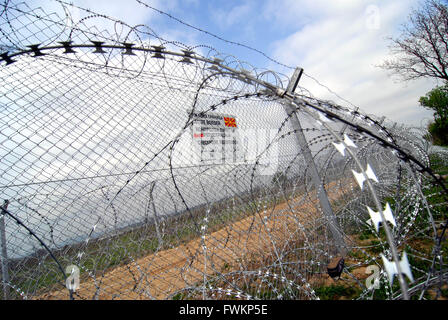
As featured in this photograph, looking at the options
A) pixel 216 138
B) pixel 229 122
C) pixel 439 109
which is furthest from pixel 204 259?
pixel 439 109

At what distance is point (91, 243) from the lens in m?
3.40

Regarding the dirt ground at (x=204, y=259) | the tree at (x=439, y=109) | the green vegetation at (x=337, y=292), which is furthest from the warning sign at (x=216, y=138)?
the tree at (x=439, y=109)

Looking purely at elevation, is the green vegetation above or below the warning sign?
below

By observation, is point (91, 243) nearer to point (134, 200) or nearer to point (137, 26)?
point (134, 200)

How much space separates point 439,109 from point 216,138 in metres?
27.1

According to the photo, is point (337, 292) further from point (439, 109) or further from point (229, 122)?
point (439, 109)

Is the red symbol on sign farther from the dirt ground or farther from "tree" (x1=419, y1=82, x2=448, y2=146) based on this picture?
"tree" (x1=419, y1=82, x2=448, y2=146)

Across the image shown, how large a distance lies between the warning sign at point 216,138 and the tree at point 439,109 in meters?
25.5

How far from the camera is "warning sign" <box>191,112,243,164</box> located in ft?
9.74

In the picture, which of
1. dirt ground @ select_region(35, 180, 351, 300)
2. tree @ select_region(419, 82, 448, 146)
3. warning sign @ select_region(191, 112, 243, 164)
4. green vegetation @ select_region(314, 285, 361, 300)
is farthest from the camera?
tree @ select_region(419, 82, 448, 146)

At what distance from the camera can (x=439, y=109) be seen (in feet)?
73.7

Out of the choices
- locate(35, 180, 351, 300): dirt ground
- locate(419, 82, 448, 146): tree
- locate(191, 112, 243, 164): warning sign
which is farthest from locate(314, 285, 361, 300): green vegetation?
locate(419, 82, 448, 146): tree

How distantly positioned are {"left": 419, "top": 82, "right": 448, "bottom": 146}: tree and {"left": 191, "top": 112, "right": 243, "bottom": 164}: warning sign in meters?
25.5
